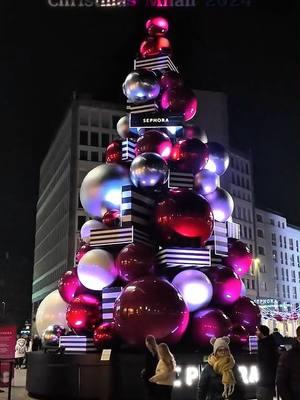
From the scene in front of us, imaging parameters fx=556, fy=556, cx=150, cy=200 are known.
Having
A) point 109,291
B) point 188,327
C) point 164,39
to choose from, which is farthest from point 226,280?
point 164,39

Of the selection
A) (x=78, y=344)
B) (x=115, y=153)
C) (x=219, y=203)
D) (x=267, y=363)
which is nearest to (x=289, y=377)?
(x=267, y=363)

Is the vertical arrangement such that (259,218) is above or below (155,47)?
above

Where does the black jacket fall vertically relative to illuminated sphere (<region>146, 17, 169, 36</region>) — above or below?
below

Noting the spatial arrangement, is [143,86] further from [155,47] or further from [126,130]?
[155,47]

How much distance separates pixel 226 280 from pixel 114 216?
10.3 ft

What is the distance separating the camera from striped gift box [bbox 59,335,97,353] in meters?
12.7

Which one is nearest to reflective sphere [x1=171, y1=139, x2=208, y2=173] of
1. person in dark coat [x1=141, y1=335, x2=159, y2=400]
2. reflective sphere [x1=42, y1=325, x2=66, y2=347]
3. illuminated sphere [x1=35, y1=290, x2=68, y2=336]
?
illuminated sphere [x1=35, y1=290, x2=68, y2=336]

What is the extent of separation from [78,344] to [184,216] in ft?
12.6

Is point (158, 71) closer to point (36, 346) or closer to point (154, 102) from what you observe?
point (154, 102)

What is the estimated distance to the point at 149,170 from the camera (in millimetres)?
12758

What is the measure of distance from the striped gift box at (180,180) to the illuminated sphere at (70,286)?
340 cm

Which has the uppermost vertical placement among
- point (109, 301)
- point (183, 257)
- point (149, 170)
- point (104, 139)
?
point (104, 139)

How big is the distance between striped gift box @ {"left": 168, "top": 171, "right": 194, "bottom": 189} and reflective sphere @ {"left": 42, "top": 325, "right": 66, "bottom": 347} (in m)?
4.66

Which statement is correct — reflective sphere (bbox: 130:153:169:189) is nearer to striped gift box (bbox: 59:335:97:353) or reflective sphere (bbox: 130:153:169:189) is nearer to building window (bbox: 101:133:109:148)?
striped gift box (bbox: 59:335:97:353)
